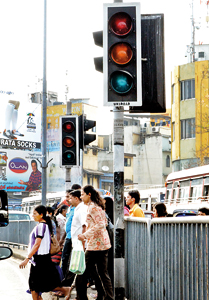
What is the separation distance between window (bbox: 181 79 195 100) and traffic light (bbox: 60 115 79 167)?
3428 cm

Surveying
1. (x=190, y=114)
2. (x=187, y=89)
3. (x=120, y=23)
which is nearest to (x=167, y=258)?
(x=120, y=23)

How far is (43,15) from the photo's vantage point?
87.8 feet

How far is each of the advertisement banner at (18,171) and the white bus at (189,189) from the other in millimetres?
42663

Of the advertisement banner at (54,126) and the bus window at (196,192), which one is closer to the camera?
the bus window at (196,192)

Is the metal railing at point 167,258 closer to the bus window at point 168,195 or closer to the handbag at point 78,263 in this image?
the handbag at point 78,263

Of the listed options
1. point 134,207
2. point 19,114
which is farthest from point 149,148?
point 134,207

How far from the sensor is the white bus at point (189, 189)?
20.3 meters

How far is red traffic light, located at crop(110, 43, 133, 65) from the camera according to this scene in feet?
22.1

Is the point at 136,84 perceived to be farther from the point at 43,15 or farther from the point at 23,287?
the point at 43,15

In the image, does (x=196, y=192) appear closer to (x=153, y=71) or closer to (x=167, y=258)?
(x=153, y=71)

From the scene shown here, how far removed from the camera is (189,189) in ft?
73.1

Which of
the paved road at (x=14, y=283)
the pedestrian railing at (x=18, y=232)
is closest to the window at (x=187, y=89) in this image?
the pedestrian railing at (x=18, y=232)

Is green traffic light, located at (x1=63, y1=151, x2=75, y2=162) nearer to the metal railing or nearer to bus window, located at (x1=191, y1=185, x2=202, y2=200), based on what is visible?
the metal railing

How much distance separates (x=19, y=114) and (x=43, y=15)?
42.9 m
